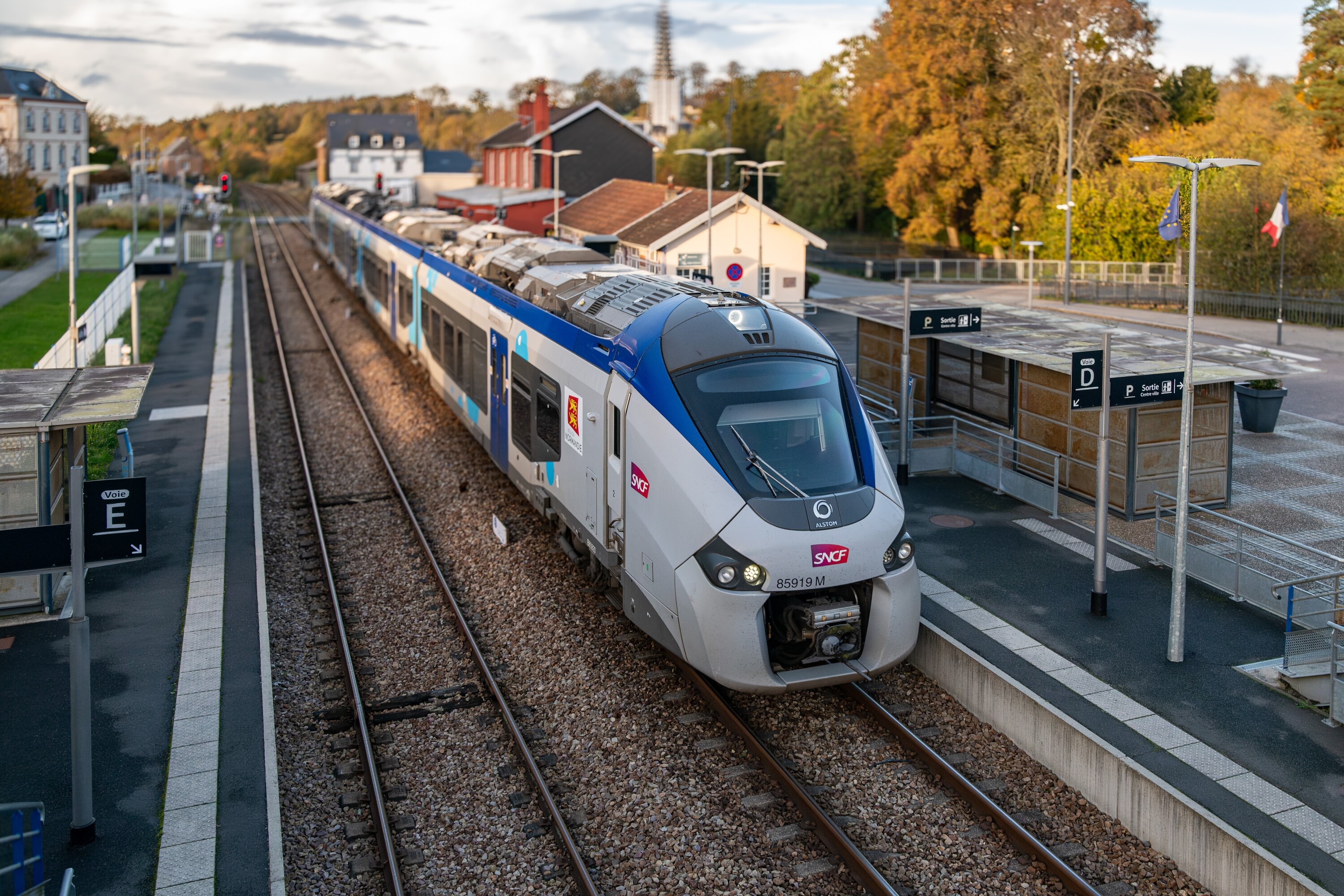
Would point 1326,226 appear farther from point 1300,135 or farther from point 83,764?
point 83,764

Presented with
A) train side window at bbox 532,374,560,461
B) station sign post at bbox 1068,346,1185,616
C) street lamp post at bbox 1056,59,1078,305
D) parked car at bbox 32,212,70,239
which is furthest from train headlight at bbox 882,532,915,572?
parked car at bbox 32,212,70,239

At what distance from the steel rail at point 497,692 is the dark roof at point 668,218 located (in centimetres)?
1536

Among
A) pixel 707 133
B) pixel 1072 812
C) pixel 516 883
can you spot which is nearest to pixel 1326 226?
pixel 1072 812

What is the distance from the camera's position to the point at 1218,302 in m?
38.6

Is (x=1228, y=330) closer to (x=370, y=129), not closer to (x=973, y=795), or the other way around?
(x=973, y=795)

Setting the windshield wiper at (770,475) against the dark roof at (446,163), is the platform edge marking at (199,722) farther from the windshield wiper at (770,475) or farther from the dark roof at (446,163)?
the dark roof at (446,163)

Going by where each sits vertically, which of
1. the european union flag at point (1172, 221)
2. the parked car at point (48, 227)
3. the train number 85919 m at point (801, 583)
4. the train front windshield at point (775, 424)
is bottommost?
the train number 85919 m at point (801, 583)

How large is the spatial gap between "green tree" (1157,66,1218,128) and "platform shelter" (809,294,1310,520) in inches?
1405

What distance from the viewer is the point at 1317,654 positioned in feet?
34.8

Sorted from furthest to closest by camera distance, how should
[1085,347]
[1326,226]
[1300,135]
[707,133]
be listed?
[707,133], [1300,135], [1326,226], [1085,347]

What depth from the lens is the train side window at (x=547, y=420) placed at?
13.2m

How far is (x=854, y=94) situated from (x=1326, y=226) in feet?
99.9

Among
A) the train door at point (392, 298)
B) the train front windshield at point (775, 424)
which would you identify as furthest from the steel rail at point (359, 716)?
the train door at point (392, 298)

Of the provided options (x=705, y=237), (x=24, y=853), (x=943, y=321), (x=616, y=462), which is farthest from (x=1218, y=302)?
(x=24, y=853)
